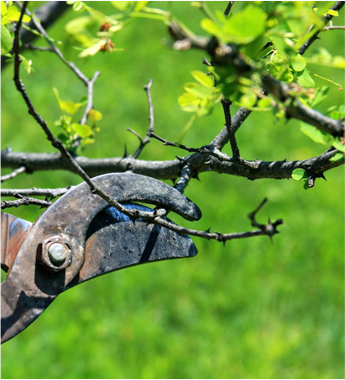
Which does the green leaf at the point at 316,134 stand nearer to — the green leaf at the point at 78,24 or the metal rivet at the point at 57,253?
the green leaf at the point at 78,24

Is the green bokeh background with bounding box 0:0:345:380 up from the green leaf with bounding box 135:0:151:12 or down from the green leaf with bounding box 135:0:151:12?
up

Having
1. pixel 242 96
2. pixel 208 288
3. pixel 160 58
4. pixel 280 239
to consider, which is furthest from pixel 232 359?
pixel 160 58

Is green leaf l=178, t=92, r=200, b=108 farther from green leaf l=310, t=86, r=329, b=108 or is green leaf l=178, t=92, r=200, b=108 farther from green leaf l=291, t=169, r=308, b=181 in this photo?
green leaf l=291, t=169, r=308, b=181

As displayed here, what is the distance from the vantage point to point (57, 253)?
5.08ft

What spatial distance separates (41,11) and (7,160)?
934 mm

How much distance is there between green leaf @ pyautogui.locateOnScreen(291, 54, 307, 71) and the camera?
128 centimetres

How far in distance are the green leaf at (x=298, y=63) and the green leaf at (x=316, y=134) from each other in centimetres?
23

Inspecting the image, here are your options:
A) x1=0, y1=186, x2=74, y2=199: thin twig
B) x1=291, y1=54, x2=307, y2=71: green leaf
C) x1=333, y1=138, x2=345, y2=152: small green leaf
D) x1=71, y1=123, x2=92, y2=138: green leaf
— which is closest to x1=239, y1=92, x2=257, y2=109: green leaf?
x1=333, y1=138, x2=345, y2=152: small green leaf

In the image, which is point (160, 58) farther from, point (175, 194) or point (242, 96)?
point (242, 96)

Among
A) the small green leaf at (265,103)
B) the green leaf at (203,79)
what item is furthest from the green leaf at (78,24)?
the small green leaf at (265,103)

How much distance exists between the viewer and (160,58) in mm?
7090

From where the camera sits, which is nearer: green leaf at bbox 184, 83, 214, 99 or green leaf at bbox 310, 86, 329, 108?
green leaf at bbox 184, 83, 214, 99

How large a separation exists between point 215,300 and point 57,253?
Result: 302 centimetres

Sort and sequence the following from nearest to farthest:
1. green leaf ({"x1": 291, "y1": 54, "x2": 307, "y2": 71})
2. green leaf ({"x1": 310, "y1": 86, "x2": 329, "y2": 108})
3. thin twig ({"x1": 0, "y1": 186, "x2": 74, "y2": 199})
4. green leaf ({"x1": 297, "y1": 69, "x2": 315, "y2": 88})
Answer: green leaf ({"x1": 310, "y1": 86, "x2": 329, "y2": 108})
green leaf ({"x1": 291, "y1": 54, "x2": 307, "y2": 71})
green leaf ({"x1": 297, "y1": 69, "x2": 315, "y2": 88})
thin twig ({"x1": 0, "y1": 186, "x2": 74, "y2": 199})
